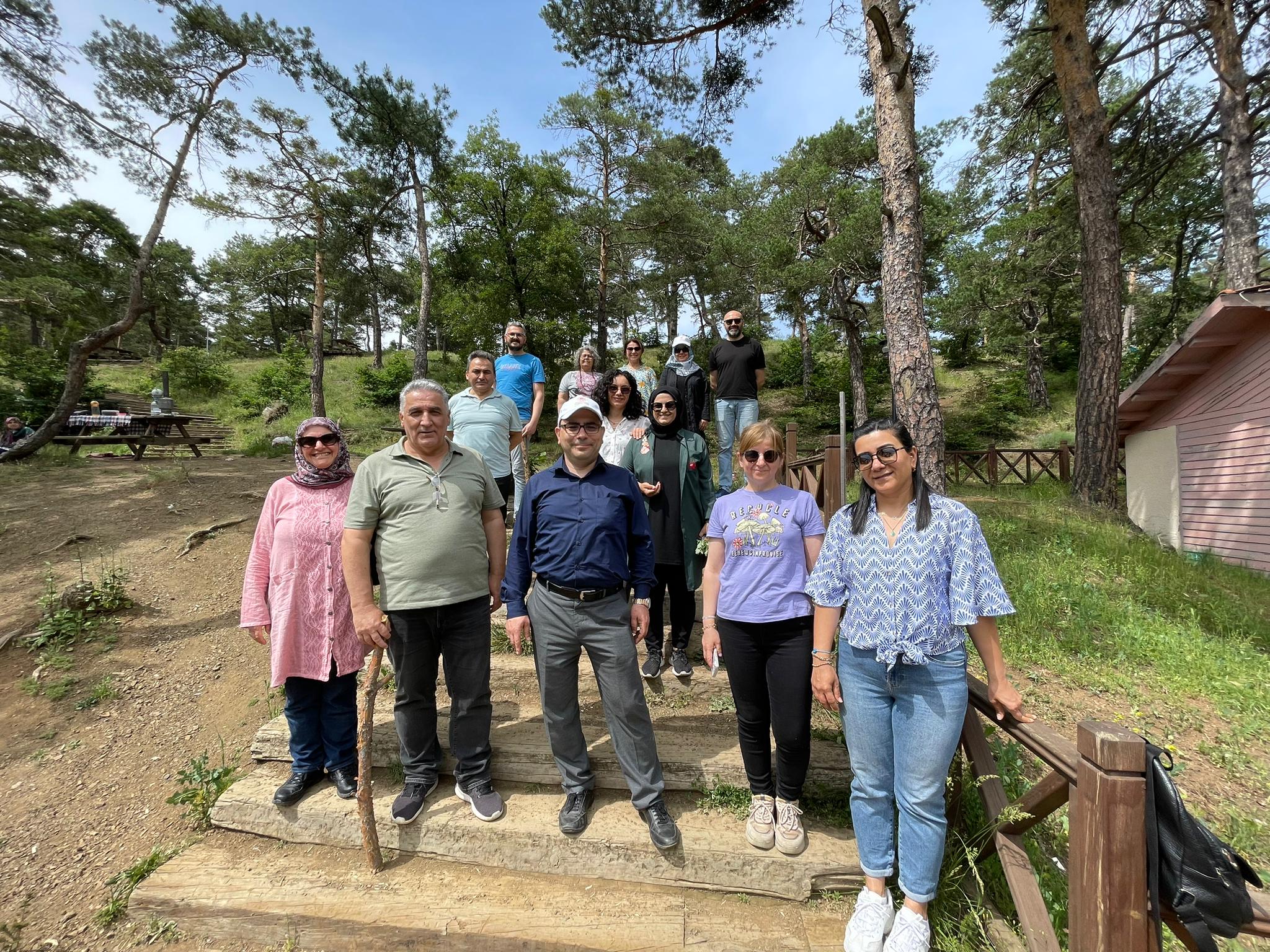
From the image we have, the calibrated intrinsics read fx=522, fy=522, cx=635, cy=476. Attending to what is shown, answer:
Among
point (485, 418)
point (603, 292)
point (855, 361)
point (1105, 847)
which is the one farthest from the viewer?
point (855, 361)

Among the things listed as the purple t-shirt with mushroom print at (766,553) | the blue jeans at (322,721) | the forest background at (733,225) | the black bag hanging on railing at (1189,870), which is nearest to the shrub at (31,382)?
the forest background at (733,225)

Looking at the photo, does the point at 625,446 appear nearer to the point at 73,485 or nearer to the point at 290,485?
the point at 290,485

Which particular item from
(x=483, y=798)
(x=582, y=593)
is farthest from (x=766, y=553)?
(x=483, y=798)

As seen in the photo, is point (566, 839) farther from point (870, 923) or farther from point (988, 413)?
point (988, 413)

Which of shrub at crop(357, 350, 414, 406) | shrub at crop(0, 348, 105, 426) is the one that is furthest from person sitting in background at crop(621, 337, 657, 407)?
shrub at crop(357, 350, 414, 406)

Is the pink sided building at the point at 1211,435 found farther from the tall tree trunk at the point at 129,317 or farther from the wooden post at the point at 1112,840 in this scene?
the tall tree trunk at the point at 129,317

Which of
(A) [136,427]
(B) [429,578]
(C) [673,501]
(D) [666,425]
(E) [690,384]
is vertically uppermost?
(A) [136,427]

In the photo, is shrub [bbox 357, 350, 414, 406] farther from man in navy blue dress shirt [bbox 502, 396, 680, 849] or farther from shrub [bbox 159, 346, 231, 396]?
man in navy blue dress shirt [bbox 502, 396, 680, 849]

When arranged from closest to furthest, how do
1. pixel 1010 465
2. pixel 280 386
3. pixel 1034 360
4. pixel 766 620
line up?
pixel 766 620, pixel 1010 465, pixel 1034 360, pixel 280 386

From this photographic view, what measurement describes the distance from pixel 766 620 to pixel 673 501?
3.94 feet

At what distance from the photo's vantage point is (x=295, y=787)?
9.43 ft

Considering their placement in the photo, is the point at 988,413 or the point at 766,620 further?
the point at 988,413

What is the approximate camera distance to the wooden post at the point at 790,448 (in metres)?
5.70

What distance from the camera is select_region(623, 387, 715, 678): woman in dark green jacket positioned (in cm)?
336
